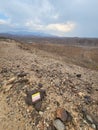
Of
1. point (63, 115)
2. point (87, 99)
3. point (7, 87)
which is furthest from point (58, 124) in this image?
point (7, 87)

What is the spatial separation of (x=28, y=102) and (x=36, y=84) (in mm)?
959

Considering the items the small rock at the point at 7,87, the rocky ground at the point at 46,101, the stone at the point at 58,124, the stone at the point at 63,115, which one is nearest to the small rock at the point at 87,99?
the rocky ground at the point at 46,101

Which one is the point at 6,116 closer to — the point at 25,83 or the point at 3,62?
the point at 25,83

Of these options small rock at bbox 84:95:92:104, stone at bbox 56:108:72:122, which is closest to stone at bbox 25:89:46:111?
stone at bbox 56:108:72:122

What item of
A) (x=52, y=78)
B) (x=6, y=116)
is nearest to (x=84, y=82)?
(x=52, y=78)

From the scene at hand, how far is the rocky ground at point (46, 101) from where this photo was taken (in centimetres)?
532

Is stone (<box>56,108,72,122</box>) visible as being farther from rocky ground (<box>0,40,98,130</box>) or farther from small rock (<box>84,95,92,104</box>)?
small rock (<box>84,95,92,104</box>)

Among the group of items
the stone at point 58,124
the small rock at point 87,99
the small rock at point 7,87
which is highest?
the small rock at point 7,87

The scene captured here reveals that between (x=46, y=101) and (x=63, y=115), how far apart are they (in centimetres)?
72

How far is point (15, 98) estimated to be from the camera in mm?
6141

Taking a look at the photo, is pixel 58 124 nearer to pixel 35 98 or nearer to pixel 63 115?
pixel 63 115

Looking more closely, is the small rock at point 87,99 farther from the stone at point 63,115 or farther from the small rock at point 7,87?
the small rock at point 7,87

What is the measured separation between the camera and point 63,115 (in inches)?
212

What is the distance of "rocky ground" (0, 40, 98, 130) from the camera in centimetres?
532
